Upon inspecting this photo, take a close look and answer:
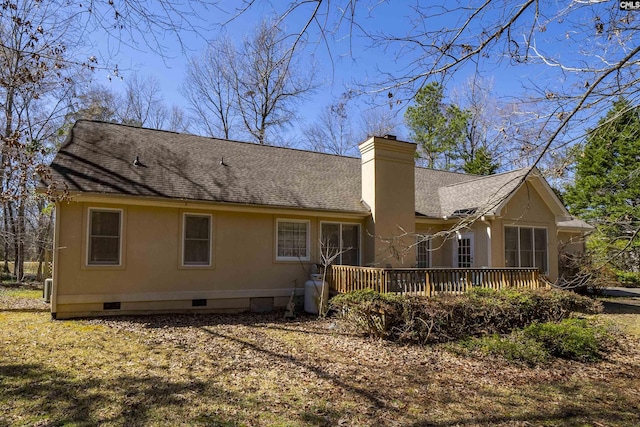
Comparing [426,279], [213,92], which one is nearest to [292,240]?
[426,279]

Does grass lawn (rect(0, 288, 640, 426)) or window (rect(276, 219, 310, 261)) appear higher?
window (rect(276, 219, 310, 261))

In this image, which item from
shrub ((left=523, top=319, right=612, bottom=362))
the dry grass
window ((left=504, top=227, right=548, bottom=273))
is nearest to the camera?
shrub ((left=523, top=319, right=612, bottom=362))

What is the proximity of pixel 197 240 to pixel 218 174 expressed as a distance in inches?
99.8

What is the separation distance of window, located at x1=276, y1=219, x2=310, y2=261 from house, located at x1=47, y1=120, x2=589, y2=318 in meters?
0.04

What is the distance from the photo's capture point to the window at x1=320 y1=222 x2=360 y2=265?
13359 millimetres

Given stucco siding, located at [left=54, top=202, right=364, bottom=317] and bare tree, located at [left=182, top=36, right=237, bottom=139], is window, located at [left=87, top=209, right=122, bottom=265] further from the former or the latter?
bare tree, located at [left=182, top=36, right=237, bottom=139]

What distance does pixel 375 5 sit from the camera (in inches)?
157

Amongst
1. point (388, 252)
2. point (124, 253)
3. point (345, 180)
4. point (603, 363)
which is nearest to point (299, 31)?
point (603, 363)

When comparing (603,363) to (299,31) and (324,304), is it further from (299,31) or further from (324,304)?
(299,31)

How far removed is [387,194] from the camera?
1376 cm

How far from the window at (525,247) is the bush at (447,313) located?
4.11m

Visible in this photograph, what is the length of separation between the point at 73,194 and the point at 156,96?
2029 cm

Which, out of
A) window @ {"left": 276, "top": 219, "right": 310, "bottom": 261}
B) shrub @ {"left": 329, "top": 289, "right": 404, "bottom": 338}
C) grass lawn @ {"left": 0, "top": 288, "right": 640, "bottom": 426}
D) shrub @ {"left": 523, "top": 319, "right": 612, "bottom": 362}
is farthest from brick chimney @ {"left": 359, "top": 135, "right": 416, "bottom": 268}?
shrub @ {"left": 523, "top": 319, "right": 612, "bottom": 362}

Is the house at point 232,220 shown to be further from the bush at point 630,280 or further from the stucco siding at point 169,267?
the bush at point 630,280
